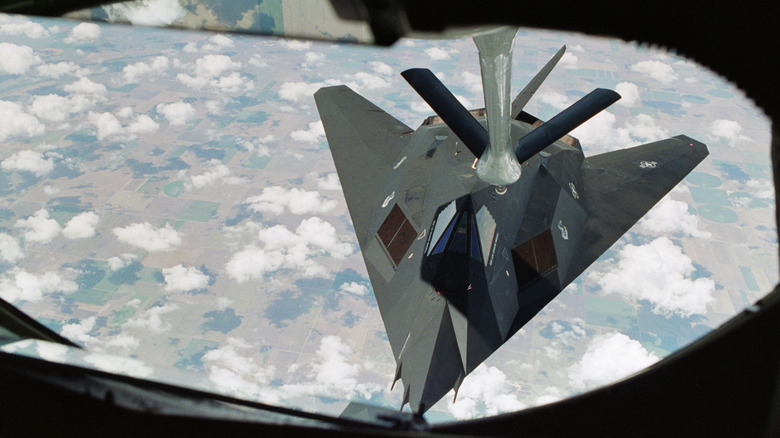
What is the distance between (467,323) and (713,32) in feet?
32.3

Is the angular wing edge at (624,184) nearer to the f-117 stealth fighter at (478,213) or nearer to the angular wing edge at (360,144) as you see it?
the f-117 stealth fighter at (478,213)

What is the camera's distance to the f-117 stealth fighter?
34.6 feet

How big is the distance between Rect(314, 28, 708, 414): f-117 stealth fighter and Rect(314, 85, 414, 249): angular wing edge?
7 cm

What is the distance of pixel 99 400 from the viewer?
2039 mm

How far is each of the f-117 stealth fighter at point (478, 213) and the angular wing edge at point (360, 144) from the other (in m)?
0.07

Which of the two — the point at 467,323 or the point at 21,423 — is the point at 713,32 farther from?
the point at 467,323

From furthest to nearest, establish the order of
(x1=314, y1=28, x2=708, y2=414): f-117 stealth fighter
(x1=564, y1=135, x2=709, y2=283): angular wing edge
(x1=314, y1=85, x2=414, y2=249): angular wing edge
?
1. (x1=314, y1=85, x2=414, y2=249): angular wing edge
2. (x1=564, y1=135, x2=709, y2=283): angular wing edge
3. (x1=314, y1=28, x2=708, y2=414): f-117 stealth fighter

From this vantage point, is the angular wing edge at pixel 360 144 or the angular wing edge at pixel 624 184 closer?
the angular wing edge at pixel 624 184

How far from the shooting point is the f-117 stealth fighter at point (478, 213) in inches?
415

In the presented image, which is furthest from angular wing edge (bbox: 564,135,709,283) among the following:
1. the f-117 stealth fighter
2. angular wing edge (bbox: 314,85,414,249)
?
angular wing edge (bbox: 314,85,414,249)

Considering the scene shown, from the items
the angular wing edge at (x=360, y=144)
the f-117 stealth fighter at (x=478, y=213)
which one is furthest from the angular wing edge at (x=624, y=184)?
the angular wing edge at (x=360, y=144)

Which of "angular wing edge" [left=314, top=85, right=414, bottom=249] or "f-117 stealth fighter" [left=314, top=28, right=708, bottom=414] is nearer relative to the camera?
"f-117 stealth fighter" [left=314, top=28, right=708, bottom=414]

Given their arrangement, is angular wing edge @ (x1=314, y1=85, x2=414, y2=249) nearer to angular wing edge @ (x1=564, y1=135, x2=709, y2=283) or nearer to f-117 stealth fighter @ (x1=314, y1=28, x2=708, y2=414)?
f-117 stealth fighter @ (x1=314, y1=28, x2=708, y2=414)

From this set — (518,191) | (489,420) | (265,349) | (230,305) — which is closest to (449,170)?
(518,191)
